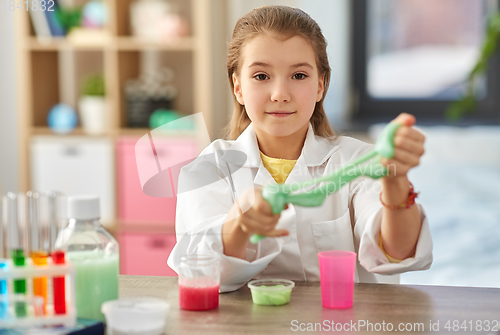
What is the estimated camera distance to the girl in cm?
100

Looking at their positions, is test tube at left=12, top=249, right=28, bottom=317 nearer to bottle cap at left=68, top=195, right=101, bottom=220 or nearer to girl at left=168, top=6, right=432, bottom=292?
bottle cap at left=68, top=195, right=101, bottom=220

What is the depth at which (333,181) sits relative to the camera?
0.82 metres

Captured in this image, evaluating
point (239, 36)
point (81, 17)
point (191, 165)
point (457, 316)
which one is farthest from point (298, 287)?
point (81, 17)

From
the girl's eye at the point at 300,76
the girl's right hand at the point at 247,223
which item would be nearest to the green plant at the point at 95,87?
the girl's eye at the point at 300,76

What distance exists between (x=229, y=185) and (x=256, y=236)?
36cm

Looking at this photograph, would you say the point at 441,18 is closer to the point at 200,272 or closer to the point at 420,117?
the point at 420,117

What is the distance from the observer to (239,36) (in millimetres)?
1225

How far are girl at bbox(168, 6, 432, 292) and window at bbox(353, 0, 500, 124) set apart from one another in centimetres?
220

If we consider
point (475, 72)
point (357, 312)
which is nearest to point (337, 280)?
point (357, 312)

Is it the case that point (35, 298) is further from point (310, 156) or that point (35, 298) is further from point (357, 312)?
point (310, 156)

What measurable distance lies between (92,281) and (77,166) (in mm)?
2065

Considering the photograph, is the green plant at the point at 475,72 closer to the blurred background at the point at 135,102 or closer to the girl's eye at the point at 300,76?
the blurred background at the point at 135,102

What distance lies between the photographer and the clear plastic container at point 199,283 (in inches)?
34.9

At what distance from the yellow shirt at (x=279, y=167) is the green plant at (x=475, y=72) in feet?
6.33
